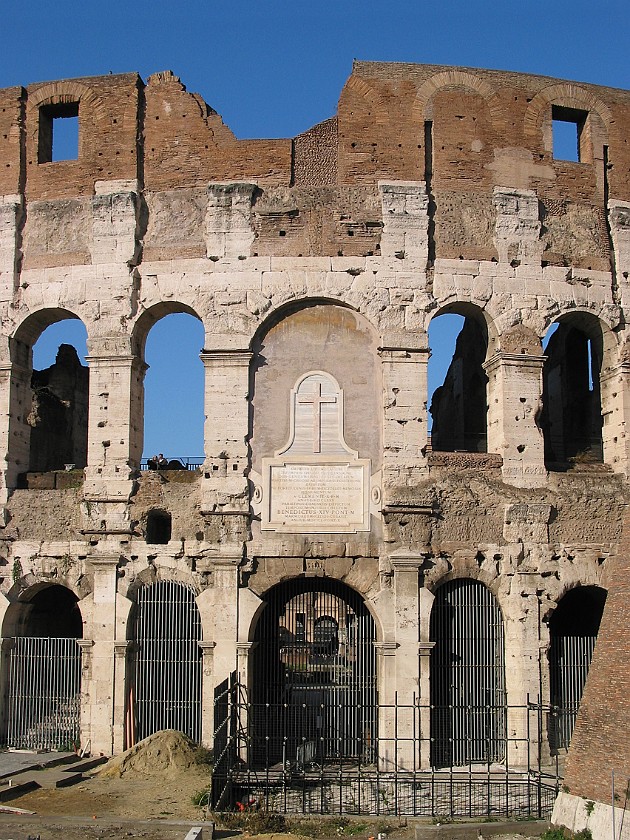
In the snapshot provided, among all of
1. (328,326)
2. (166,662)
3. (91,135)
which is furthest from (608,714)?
(91,135)

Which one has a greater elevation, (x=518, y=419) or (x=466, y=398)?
(x=466, y=398)

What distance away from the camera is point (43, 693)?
16516 mm

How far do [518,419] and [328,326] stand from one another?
140 inches

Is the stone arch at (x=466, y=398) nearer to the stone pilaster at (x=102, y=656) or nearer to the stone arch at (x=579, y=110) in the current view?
the stone arch at (x=579, y=110)

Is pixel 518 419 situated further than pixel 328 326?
No

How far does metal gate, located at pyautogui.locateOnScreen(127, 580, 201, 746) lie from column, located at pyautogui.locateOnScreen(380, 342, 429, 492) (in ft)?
12.7

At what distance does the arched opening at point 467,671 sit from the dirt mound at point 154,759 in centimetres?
389

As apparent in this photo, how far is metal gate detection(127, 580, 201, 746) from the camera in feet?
52.3

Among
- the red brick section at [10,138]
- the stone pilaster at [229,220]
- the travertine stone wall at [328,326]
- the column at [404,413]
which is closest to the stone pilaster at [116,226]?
the travertine stone wall at [328,326]

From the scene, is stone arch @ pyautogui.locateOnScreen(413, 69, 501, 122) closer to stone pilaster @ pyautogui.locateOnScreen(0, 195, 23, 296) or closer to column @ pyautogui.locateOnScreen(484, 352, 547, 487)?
column @ pyautogui.locateOnScreen(484, 352, 547, 487)

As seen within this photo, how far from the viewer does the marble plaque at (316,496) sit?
16125 mm

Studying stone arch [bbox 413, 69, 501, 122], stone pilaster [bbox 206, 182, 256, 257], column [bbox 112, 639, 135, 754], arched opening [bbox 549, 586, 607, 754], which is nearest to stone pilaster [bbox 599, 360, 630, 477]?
arched opening [bbox 549, 586, 607, 754]

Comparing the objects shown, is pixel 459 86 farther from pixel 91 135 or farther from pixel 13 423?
pixel 13 423

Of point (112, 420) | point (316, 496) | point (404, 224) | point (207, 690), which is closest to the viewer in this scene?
point (207, 690)
